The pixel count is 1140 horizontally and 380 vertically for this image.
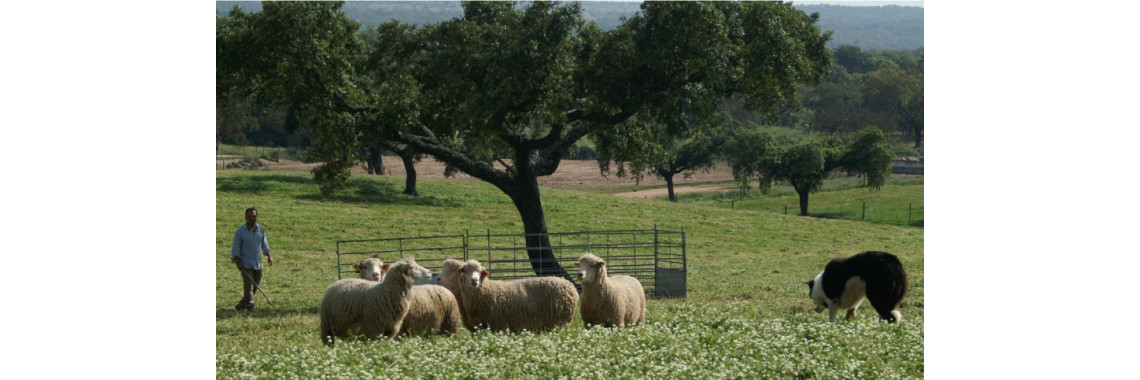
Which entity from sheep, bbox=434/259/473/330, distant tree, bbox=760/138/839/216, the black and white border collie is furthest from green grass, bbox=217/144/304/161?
the black and white border collie

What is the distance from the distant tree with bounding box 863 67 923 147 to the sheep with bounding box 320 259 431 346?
67.8ft

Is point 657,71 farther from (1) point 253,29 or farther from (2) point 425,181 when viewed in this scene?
(2) point 425,181

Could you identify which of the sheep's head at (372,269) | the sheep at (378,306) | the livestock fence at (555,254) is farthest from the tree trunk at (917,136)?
the sheep at (378,306)

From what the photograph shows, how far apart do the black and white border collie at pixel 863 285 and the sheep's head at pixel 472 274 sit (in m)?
4.26

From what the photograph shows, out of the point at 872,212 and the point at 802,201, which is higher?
the point at 802,201

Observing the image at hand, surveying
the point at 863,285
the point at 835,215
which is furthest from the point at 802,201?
the point at 863,285

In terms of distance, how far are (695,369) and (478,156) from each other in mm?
15864

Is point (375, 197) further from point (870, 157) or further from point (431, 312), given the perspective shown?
point (431, 312)

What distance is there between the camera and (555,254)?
38.5m

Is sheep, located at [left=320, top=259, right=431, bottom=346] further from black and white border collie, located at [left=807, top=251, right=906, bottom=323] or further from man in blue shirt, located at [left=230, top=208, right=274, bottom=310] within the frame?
black and white border collie, located at [left=807, top=251, right=906, bottom=323]

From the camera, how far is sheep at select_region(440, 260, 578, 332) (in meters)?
14.0

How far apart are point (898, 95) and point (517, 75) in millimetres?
27541

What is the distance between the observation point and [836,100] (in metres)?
59.4

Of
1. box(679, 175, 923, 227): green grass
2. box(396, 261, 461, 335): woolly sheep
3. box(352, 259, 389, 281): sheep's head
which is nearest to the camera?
box(396, 261, 461, 335): woolly sheep
